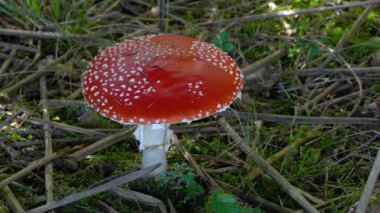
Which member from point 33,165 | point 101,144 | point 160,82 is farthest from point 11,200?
point 160,82

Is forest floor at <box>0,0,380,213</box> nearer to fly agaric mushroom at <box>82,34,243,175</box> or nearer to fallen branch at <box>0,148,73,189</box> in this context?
fallen branch at <box>0,148,73,189</box>

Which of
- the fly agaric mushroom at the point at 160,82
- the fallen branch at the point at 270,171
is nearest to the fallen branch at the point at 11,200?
the fly agaric mushroom at the point at 160,82

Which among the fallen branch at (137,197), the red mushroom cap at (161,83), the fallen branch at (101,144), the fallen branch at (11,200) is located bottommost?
the fallen branch at (137,197)

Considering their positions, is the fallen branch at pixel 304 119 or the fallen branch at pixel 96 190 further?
the fallen branch at pixel 304 119

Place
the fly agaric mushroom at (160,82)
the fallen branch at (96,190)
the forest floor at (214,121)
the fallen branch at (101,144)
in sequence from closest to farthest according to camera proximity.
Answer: the fly agaric mushroom at (160,82) < the fallen branch at (96,190) < the forest floor at (214,121) < the fallen branch at (101,144)

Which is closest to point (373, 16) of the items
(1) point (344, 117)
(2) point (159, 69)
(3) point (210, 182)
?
(1) point (344, 117)

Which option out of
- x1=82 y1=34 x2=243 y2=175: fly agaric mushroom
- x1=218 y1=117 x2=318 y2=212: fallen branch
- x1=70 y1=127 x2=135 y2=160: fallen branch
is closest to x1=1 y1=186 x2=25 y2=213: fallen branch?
x1=70 y1=127 x2=135 y2=160: fallen branch

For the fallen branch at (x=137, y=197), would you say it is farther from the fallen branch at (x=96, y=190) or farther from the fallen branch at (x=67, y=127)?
the fallen branch at (x=67, y=127)
